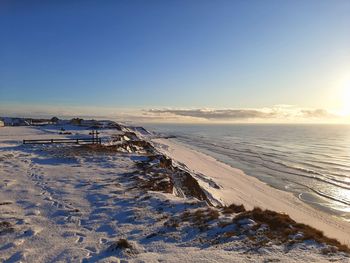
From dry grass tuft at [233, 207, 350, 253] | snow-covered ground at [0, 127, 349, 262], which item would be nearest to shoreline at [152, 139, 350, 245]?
dry grass tuft at [233, 207, 350, 253]

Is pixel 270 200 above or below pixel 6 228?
below

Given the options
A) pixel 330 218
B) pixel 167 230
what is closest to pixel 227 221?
pixel 167 230

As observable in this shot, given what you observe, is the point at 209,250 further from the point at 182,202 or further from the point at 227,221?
the point at 182,202

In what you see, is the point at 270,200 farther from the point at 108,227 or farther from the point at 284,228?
the point at 108,227

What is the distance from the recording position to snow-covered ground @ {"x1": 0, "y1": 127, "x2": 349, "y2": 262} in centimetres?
906

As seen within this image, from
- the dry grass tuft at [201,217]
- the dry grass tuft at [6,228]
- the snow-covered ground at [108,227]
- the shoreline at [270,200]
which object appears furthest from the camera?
the shoreline at [270,200]

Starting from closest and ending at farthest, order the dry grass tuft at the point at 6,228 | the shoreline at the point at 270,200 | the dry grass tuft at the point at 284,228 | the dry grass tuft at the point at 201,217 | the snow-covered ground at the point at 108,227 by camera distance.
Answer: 1. the snow-covered ground at the point at 108,227
2. the dry grass tuft at the point at 284,228
3. the dry grass tuft at the point at 6,228
4. the dry grass tuft at the point at 201,217
5. the shoreline at the point at 270,200

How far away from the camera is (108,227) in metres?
11.7

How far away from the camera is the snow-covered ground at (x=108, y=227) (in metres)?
9.06

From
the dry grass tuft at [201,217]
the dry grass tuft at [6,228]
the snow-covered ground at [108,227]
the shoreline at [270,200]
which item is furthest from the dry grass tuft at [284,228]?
the shoreline at [270,200]

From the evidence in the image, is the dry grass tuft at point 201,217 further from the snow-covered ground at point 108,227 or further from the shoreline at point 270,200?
the shoreline at point 270,200

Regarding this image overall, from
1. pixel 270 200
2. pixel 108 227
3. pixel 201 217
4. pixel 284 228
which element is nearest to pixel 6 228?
pixel 108 227

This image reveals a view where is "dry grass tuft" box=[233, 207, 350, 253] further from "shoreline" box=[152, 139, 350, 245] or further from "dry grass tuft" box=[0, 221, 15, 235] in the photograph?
"shoreline" box=[152, 139, 350, 245]

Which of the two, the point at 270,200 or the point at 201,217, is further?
the point at 270,200
